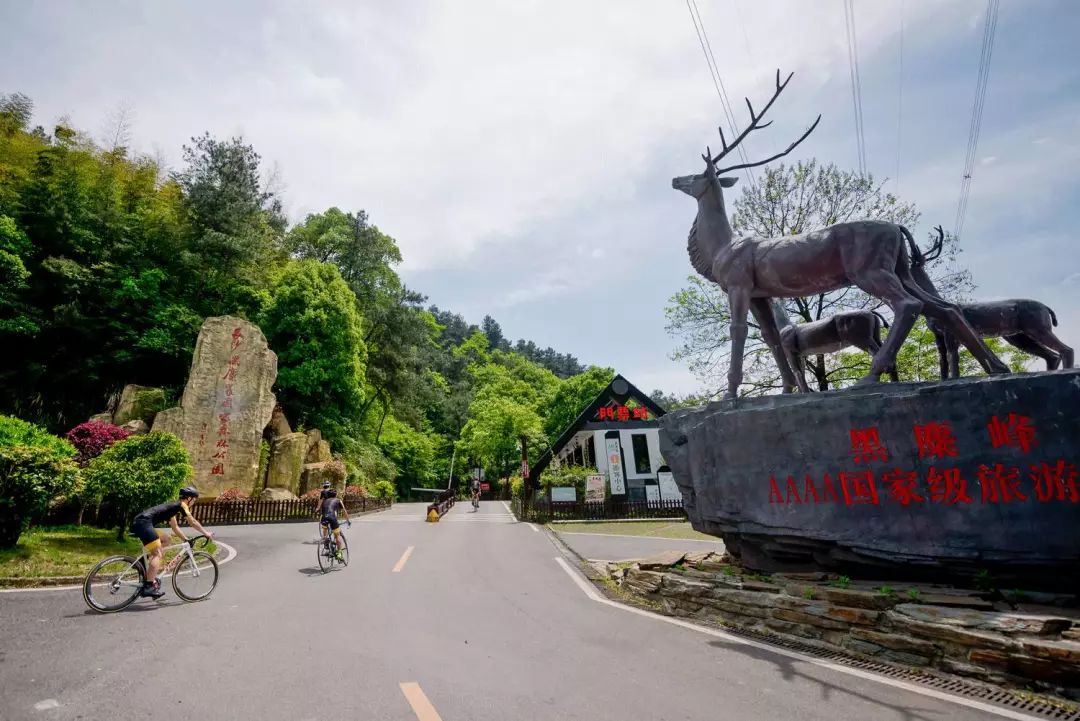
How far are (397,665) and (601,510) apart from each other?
20.8m

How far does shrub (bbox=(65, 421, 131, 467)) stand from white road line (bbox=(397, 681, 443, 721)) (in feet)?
53.6

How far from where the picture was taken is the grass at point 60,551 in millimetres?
8062

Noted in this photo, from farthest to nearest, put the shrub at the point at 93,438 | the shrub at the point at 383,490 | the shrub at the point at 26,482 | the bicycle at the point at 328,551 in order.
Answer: the shrub at the point at 383,490 → the shrub at the point at 93,438 → the bicycle at the point at 328,551 → the shrub at the point at 26,482

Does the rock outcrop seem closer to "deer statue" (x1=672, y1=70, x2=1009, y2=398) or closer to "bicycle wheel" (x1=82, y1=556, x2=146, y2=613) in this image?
"bicycle wheel" (x1=82, y1=556, x2=146, y2=613)

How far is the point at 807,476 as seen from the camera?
618 cm

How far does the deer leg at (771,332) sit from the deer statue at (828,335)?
117mm

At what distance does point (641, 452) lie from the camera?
2941 cm

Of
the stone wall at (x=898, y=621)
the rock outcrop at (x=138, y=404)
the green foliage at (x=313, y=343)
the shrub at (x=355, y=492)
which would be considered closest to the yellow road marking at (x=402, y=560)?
the stone wall at (x=898, y=621)

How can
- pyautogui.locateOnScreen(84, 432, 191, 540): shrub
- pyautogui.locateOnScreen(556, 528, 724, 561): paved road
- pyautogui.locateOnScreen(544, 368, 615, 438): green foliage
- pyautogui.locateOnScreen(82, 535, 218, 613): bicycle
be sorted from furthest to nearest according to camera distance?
1. pyautogui.locateOnScreen(544, 368, 615, 438): green foliage
2. pyautogui.locateOnScreen(556, 528, 724, 561): paved road
3. pyautogui.locateOnScreen(84, 432, 191, 540): shrub
4. pyautogui.locateOnScreen(82, 535, 218, 613): bicycle

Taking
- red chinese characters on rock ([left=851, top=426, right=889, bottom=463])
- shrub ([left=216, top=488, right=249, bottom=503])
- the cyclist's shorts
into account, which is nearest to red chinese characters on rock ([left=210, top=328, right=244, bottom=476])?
shrub ([left=216, top=488, right=249, bottom=503])

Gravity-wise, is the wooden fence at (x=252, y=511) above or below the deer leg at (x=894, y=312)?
below

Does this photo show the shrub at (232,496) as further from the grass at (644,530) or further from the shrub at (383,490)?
the grass at (644,530)

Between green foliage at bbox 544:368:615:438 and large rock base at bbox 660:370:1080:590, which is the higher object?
green foliage at bbox 544:368:615:438

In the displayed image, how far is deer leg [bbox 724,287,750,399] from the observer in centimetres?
787
